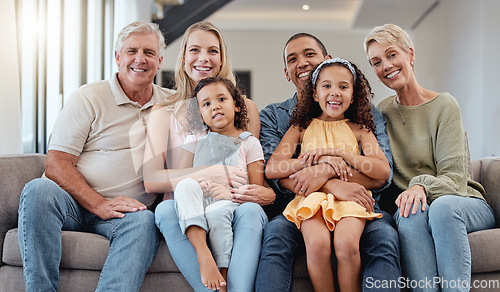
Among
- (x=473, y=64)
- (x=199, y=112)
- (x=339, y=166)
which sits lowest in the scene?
(x=339, y=166)

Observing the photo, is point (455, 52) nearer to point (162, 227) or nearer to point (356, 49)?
point (356, 49)

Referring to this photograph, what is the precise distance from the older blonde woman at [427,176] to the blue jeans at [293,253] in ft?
0.23

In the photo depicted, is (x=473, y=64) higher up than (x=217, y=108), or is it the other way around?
(x=473, y=64)

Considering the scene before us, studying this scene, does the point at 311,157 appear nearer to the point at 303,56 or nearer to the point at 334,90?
the point at 334,90

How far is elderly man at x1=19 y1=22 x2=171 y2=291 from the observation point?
1436 mm

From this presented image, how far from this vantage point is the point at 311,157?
5.46 feet

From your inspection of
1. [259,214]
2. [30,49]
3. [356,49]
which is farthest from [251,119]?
[356,49]

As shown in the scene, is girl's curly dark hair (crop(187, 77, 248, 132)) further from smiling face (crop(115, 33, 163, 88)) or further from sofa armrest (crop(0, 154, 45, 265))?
sofa armrest (crop(0, 154, 45, 265))

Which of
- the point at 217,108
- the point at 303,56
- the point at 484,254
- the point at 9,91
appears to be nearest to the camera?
the point at 484,254

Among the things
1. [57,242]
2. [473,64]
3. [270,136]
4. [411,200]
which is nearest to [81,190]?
[57,242]

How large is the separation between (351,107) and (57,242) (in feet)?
3.76

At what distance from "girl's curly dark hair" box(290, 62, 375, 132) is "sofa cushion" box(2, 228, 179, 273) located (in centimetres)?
71

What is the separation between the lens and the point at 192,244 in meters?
→ 1.44

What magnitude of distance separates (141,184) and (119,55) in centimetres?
56
